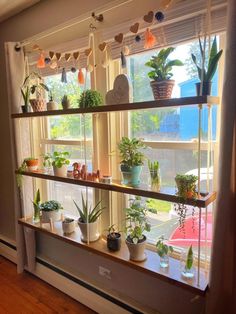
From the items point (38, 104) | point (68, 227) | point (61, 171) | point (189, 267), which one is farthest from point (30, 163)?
point (189, 267)

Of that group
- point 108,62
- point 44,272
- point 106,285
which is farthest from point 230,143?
point 44,272

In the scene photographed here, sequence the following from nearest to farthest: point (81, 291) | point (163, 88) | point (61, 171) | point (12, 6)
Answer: point (163, 88) → point (61, 171) → point (81, 291) → point (12, 6)

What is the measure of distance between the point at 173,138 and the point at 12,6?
1.72 m

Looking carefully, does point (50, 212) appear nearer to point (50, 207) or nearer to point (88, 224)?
point (50, 207)

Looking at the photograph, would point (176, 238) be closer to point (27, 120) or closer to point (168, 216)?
point (168, 216)

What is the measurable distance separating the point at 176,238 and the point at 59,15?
5.85 feet

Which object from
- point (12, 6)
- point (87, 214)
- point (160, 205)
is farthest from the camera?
point (12, 6)

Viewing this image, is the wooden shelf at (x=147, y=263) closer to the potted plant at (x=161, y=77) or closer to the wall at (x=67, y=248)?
the wall at (x=67, y=248)

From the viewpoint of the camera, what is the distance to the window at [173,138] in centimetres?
152

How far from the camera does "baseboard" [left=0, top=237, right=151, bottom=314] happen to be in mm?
1851

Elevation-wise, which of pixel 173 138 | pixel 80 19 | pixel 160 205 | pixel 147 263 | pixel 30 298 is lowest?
pixel 30 298

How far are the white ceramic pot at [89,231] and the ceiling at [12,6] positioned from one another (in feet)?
5.76

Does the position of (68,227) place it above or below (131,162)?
below

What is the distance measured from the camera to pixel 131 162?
158cm
